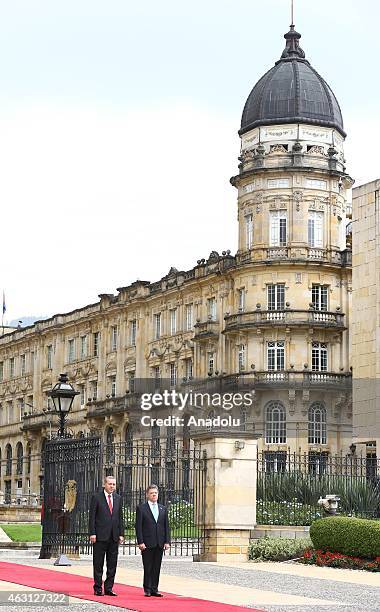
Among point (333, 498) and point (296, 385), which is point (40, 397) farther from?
point (333, 498)

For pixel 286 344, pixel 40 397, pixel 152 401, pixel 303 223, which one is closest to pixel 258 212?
pixel 303 223

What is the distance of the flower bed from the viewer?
25172 millimetres

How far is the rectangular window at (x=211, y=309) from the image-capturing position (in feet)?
248

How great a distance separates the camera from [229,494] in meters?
28.1

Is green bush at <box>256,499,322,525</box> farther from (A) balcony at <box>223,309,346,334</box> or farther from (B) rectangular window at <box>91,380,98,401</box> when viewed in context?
(B) rectangular window at <box>91,380,98,401</box>

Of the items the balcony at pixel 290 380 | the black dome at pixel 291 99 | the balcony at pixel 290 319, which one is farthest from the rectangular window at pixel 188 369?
the black dome at pixel 291 99

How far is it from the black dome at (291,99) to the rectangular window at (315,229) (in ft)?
17.7

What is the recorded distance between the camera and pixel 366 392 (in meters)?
45.8

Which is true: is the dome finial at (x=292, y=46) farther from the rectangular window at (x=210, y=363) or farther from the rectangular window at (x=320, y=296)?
the rectangular window at (x=210, y=363)

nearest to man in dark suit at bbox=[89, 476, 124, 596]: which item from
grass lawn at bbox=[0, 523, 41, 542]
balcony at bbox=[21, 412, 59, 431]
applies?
grass lawn at bbox=[0, 523, 41, 542]

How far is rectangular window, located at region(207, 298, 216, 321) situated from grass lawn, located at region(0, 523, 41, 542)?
34.1 metres

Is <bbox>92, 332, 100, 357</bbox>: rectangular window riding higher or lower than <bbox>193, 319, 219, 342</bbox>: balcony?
higher

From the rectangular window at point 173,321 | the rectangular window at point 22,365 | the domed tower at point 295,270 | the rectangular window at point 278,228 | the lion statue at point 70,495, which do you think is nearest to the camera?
the lion statue at point 70,495

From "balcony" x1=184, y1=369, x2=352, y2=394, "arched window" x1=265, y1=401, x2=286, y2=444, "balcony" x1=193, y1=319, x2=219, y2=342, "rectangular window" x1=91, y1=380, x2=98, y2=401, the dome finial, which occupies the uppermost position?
the dome finial
